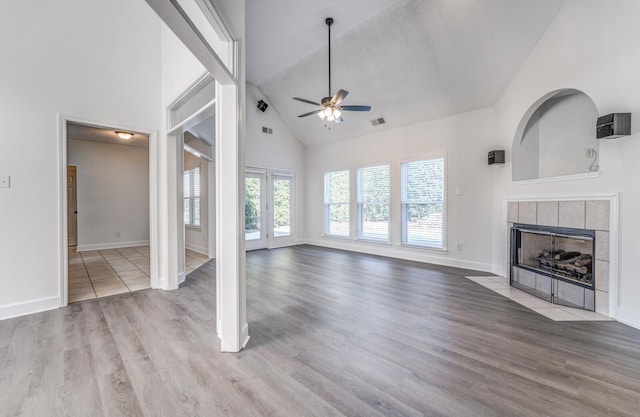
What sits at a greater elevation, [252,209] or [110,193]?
[110,193]

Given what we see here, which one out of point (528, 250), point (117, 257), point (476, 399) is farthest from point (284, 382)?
point (117, 257)

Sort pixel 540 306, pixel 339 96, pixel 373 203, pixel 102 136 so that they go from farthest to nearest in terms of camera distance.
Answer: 1. pixel 373 203
2. pixel 102 136
3. pixel 339 96
4. pixel 540 306

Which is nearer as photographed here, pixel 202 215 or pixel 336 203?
pixel 202 215

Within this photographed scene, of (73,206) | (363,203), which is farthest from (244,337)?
(73,206)

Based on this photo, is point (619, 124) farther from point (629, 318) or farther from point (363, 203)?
point (363, 203)

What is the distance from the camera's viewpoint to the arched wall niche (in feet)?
12.1

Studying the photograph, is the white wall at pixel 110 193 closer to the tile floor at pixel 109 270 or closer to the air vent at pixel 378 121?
the tile floor at pixel 109 270

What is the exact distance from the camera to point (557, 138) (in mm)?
3980

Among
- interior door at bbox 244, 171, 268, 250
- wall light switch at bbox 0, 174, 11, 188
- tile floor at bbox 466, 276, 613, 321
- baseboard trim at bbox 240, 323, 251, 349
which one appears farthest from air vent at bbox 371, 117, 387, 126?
wall light switch at bbox 0, 174, 11, 188

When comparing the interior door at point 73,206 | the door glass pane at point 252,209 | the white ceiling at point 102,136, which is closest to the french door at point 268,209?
the door glass pane at point 252,209

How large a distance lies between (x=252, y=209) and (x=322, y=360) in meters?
5.23

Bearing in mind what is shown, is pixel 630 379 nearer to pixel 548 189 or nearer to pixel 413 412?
pixel 413 412

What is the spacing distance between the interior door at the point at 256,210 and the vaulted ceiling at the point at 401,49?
2.40 meters

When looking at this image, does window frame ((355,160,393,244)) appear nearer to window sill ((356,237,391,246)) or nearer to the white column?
window sill ((356,237,391,246))
